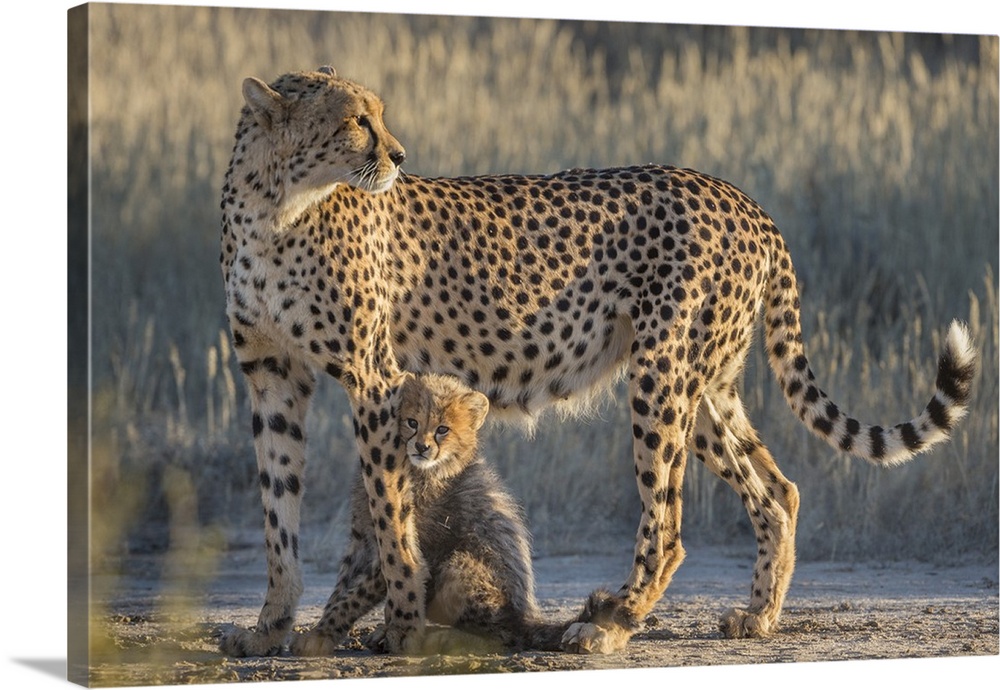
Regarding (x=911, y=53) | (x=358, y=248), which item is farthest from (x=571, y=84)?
(x=358, y=248)

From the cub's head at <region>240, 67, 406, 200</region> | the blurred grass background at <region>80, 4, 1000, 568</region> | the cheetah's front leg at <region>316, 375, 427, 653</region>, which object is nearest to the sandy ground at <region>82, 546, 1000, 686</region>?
the cheetah's front leg at <region>316, 375, 427, 653</region>

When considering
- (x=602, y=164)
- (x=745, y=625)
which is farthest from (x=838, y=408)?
(x=602, y=164)

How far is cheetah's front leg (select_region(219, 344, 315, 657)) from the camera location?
6.85m

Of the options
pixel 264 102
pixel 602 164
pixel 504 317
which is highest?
pixel 602 164

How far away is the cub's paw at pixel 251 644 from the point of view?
6.81 metres

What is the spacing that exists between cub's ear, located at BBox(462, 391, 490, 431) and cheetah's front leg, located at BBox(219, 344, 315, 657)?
579 millimetres

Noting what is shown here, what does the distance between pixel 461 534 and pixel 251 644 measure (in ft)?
2.65

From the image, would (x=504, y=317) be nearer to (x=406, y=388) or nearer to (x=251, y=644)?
(x=406, y=388)

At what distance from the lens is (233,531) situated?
368 inches

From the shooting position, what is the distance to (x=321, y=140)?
6.61m

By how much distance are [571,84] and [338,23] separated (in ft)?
3.92

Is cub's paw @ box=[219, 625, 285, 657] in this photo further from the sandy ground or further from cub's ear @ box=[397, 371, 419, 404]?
cub's ear @ box=[397, 371, 419, 404]

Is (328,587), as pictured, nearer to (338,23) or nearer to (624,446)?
(624,446)

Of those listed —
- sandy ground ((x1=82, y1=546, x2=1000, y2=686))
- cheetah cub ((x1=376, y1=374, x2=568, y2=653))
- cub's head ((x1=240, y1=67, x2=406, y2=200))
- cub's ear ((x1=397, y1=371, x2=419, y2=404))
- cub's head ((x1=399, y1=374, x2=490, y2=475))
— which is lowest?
sandy ground ((x1=82, y1=546, x2=1000, y2=686))
